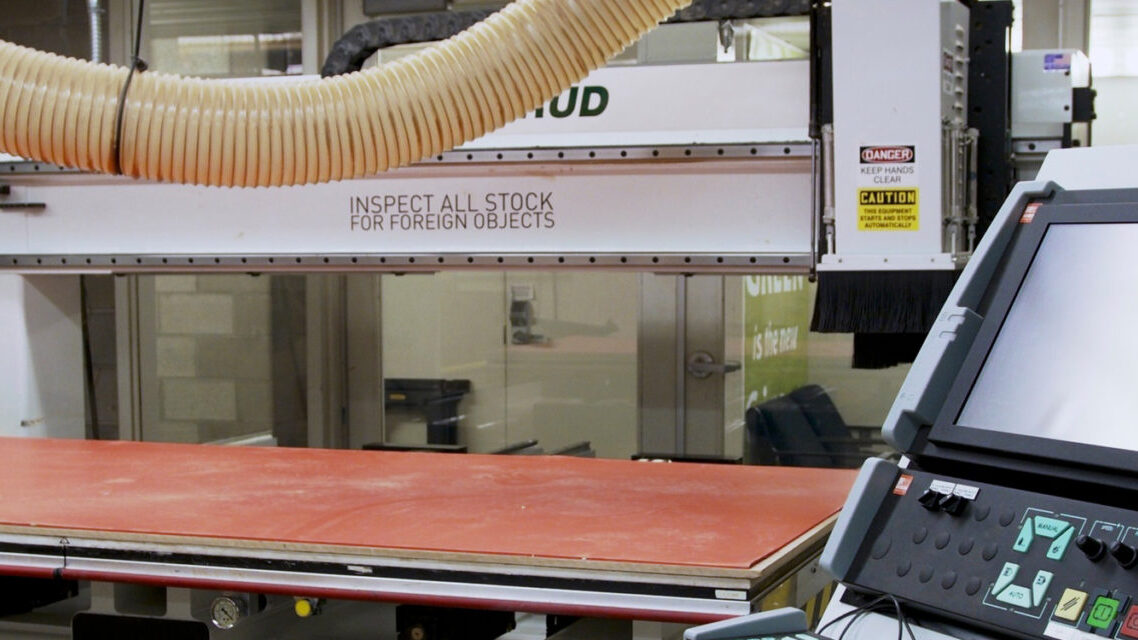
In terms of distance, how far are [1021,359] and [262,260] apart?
6.12ft

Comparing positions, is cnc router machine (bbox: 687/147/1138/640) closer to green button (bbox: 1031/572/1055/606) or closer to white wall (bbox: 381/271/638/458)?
green button (bbox: 1031/572/1055/606)

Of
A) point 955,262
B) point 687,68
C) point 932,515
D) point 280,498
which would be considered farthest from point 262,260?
point 932,515

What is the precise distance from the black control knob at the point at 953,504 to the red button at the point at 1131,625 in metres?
0.24

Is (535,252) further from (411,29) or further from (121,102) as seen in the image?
(121,102)

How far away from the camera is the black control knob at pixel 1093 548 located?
123cm

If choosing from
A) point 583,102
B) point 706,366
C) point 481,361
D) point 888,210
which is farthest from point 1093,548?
point 481,361

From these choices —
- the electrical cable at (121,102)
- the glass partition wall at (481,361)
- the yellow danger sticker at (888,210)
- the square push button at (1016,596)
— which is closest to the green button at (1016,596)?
the square push button at (1016,596)

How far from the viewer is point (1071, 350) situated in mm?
1419

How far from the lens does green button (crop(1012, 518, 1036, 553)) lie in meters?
1.30

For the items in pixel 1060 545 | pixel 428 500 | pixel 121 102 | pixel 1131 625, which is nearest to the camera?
pixel 1131 625

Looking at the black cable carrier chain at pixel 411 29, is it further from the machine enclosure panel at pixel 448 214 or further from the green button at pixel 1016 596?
the green button at pixel 1016 596

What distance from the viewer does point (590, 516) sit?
2123mm

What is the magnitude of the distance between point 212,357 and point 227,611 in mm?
3193

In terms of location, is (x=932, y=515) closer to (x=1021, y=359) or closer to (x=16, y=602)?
(x=1021, y=359)
